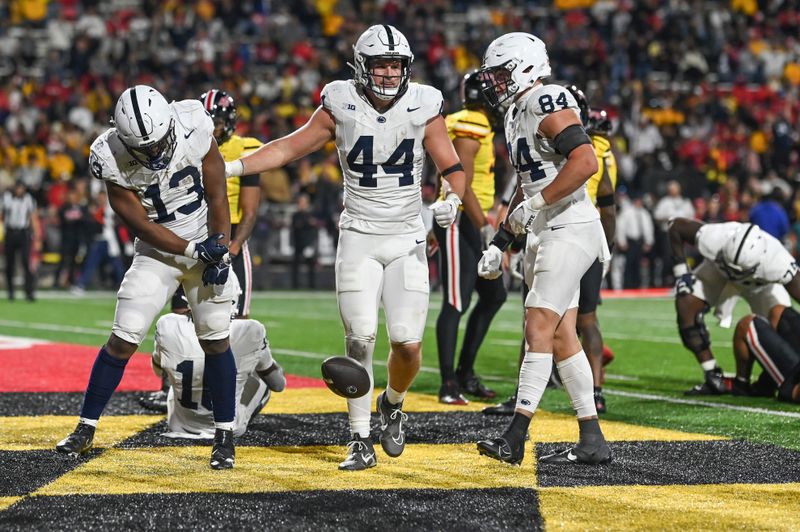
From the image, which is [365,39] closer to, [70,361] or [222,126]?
[222,126]

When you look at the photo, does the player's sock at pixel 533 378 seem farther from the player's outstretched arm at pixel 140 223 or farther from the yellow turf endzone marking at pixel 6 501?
the yellow turf endzone marking at pixel 6 501

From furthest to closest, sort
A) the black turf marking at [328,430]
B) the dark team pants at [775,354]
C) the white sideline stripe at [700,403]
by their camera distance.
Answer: the dark team pants at [775,354], the white sideline stripe at [700,403], the black turf marking at [328,430]

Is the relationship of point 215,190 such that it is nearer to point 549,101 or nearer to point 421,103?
point 421,103

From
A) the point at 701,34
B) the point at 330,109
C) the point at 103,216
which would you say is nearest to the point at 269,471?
the point at 330,109

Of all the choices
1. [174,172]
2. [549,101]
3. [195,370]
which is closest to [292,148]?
[174,172]

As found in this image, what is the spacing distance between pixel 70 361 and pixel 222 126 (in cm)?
353

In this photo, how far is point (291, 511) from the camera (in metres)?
4.33

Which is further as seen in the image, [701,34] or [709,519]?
[701,34]

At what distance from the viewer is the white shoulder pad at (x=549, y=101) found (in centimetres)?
530

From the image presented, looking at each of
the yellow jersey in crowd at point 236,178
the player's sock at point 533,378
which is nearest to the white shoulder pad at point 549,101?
the player's sock at point 533,378

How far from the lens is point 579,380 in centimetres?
545

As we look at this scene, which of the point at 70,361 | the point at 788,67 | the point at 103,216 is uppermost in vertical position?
the point at 788,67

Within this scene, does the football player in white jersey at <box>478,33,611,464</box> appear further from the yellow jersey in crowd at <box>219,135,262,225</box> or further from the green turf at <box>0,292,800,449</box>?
the yellow jersey in crowd at <box>219,135,262,225</box>

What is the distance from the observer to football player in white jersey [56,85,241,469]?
→ 5312mm
